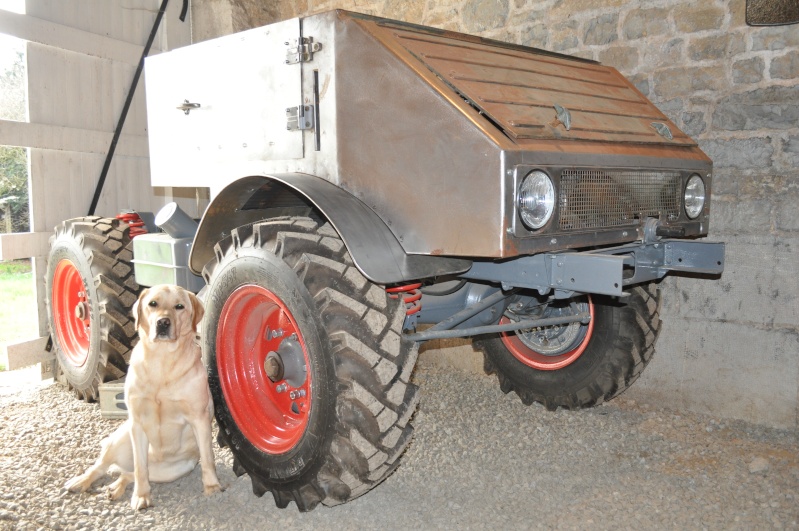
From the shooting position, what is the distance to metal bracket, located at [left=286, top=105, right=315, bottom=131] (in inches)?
120

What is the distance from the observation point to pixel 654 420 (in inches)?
170

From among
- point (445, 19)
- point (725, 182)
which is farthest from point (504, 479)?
point (445, 19)

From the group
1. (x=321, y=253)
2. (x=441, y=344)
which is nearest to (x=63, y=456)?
(x=321, y=253)

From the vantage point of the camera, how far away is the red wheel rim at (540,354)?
4.10 metres

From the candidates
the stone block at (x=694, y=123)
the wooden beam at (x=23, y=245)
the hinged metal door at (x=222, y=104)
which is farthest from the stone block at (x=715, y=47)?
the wooden beam at (x=23, y=245)

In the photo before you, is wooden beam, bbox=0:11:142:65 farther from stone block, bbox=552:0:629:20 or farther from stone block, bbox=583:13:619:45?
stone block, bbox=583:13:619:45

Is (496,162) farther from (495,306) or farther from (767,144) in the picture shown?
(767,144)

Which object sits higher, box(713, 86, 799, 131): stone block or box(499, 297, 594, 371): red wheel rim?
box(713, 86, 799, 131): stone block

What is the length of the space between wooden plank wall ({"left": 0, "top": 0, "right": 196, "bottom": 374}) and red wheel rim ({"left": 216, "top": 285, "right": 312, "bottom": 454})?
90.4 inches

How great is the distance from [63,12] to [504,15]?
3.25 m

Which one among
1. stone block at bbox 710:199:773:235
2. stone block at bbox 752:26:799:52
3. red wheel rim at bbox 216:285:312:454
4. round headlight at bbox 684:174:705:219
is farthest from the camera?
stone block at bbox 710:199:773:235

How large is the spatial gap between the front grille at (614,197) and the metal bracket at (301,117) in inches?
44.0

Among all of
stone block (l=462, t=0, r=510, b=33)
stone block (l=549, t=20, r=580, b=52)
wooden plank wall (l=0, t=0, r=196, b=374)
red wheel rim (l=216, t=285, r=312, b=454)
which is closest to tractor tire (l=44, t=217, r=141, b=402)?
wooden plank wall (l=0, t=0, r=196, b=374)

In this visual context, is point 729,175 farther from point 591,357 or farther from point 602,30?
point 591,357
